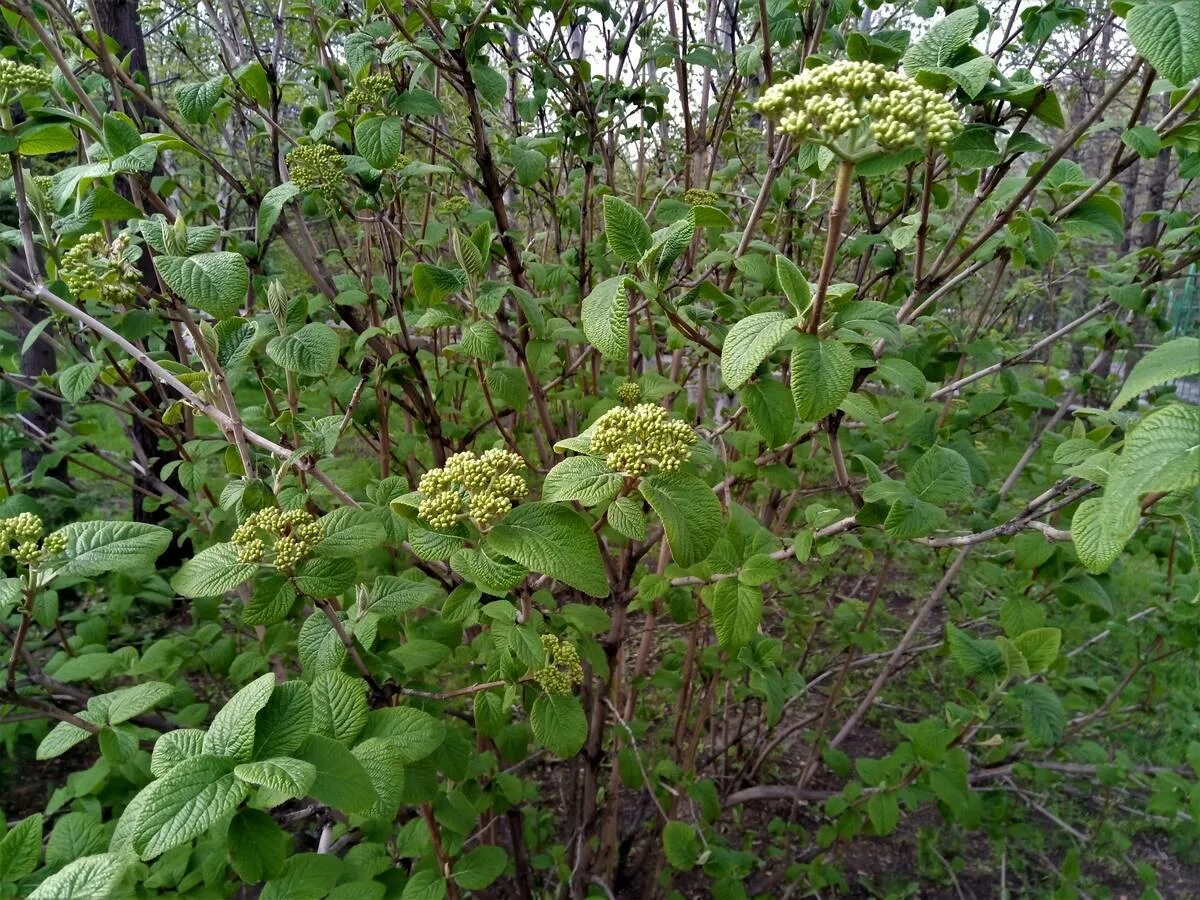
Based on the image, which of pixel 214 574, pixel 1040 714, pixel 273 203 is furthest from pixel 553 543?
pixel 1040 714

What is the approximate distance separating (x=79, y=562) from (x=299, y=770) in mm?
840

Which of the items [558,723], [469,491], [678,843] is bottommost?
[678,843]

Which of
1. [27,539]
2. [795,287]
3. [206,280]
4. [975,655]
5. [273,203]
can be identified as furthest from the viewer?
[975,655]

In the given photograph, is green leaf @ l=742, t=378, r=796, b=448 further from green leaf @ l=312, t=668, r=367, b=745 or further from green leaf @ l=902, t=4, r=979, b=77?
green leaf @ l=312, t=668, r=367, b=745

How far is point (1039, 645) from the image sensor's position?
190cm

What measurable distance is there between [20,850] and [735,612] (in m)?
1.31

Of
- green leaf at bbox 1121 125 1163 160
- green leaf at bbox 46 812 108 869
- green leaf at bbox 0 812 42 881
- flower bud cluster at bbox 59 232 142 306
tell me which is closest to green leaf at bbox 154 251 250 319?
flower bud cluster at bbox 59 232 142 306

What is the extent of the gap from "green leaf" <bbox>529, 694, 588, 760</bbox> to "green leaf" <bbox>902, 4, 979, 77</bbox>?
150cm

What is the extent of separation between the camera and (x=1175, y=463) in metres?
0.93

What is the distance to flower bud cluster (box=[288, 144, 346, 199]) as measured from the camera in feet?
6.40

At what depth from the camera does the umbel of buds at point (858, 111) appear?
1.04 metres

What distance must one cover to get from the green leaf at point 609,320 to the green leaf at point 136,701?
1.14 m

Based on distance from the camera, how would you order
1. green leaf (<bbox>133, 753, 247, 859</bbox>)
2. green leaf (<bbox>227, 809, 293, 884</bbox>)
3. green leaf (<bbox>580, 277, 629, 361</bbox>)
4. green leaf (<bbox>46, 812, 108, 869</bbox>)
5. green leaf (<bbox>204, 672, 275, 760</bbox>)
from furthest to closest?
green leaf (<bbox>46, 812, 108, 869</bbox>) < green leaf (<bbox>580, 277, 629, 361</bbox>) < green leaf (<bbox>227, 809, 293, 884</bbox>) < green leaf (<bbox>204, 672, 275, 760</bbox>) < green leaf (<bbox>133, 753, 247, 859</bbox>)

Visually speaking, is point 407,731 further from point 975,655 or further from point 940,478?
point 975,655
